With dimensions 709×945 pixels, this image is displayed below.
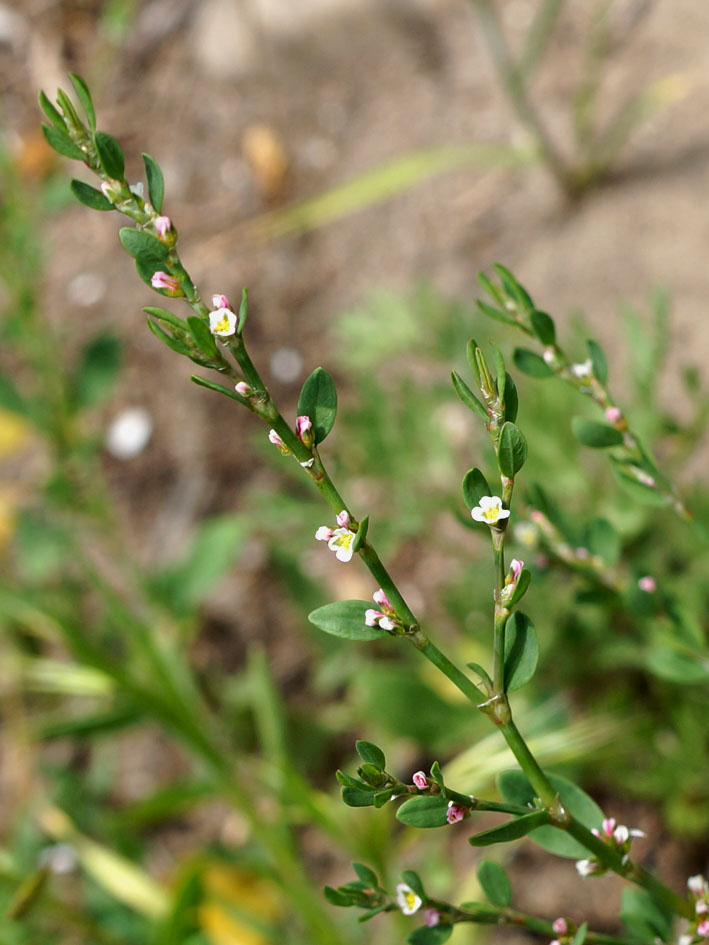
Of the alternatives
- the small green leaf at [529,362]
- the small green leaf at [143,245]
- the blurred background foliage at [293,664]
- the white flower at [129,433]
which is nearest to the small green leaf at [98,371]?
the blurred background foliage at [293,664]

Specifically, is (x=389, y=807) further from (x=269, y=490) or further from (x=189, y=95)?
(x=189, y=95)

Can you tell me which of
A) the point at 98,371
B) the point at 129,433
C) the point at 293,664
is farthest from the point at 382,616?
the point at 129,433

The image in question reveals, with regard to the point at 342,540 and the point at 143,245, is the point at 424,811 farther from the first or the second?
the point at 143,245

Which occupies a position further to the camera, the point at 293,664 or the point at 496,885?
the point at 293,664

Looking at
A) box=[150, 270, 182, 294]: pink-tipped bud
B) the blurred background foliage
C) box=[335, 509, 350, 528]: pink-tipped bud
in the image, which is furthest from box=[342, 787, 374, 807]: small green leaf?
the blurred background foliage

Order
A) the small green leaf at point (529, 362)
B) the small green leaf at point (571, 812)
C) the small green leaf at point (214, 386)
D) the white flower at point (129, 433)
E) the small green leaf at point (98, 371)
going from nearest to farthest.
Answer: the small green leaf at point (214, 386)
the small green leaf at point (571, 812)
the small green leaf at point (529, 362)
the small green leaf at point (98, 371)
the white flower at point (129, 433)

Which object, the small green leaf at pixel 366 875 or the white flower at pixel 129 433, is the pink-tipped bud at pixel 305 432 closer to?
the small green leaf at pixel 366 875
